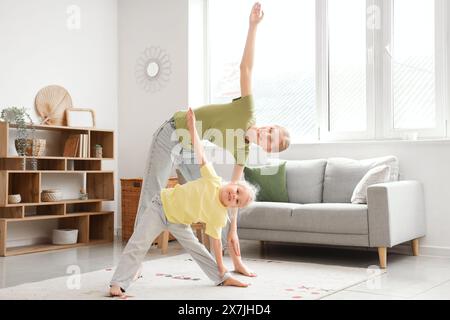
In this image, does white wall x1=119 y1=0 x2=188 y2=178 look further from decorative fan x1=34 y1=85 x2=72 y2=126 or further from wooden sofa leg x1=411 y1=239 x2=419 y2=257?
wooden sofa leg x1=411 y1=239 x2=419 y2=257

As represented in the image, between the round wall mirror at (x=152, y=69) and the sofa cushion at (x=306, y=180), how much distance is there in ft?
6.65

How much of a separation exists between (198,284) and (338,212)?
1.34 m

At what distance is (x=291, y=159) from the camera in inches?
218

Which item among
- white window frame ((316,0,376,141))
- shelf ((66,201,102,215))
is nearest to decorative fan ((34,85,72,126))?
shelf ((66,201,102,215))

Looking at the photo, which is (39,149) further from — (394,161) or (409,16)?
(409,16)

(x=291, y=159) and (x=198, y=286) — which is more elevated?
(x=291, y=159)

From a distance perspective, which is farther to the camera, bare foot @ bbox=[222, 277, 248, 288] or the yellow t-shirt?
bare foot @ bbox=[222, 277, 248, 288]

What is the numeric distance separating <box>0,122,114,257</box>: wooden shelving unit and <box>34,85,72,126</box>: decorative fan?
4.7 inches

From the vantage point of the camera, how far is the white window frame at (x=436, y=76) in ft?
15.8

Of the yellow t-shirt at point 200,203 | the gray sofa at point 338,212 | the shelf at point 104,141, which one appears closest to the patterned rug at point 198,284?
the gray sofa at point 338,212

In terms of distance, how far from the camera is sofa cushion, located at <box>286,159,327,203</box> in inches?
199

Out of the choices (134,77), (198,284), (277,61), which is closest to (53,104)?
(134,77)
